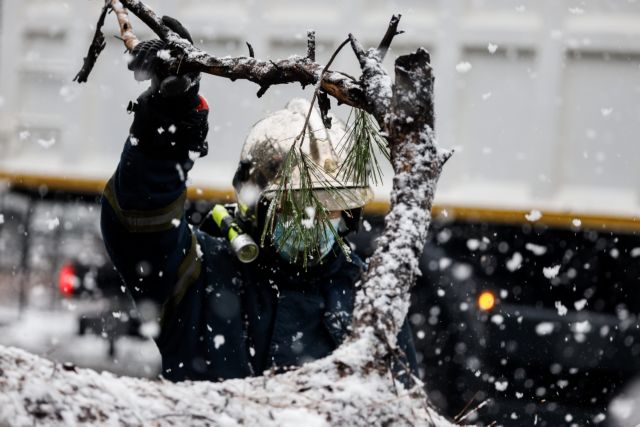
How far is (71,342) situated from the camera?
15.7 ft

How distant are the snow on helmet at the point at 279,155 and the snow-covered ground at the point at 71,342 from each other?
2.25 m

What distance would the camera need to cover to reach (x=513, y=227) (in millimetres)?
4129

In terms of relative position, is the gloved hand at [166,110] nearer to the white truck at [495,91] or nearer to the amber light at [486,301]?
the white truck at [495,91]

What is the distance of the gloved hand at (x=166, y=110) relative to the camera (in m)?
2.05

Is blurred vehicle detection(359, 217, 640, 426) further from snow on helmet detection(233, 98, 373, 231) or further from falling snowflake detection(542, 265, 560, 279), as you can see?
snow on helmet detection(233, 98, 373, 231)

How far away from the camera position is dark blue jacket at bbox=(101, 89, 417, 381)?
2.29m

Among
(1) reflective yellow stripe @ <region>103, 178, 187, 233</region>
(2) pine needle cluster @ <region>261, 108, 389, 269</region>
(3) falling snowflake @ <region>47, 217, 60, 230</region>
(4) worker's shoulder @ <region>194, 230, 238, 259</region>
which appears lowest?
(3) falling snowflake @ <region>47, 217, 60, 230</region>

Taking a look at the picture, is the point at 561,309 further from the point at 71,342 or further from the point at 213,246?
the point at 71,342

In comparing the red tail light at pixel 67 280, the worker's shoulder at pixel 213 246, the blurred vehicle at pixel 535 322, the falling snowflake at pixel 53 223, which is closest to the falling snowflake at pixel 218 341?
the worker's shoulder at pixel 213 246

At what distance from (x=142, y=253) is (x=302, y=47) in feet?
8.28

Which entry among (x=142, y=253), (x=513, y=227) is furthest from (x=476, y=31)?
(x=142, y=253)

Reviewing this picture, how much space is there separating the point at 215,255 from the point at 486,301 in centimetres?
186

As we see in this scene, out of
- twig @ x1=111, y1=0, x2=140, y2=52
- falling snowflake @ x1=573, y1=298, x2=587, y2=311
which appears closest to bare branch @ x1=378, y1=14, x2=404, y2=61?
twig @ x1=111, y1=0, x2=140, y2=52

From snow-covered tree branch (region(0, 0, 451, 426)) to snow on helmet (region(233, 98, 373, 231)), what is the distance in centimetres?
43
